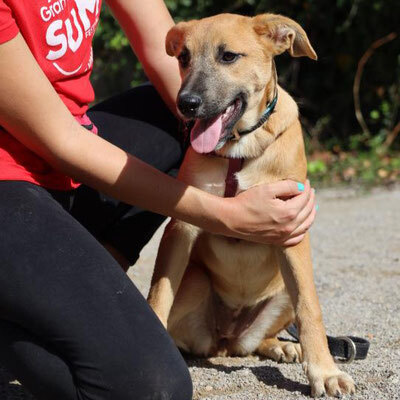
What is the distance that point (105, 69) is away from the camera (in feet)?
28.6

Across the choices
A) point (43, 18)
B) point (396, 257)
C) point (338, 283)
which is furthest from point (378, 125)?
point (43, 18)

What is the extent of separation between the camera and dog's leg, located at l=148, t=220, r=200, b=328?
306cm

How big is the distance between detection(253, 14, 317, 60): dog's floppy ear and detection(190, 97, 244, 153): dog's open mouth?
1.03 ft

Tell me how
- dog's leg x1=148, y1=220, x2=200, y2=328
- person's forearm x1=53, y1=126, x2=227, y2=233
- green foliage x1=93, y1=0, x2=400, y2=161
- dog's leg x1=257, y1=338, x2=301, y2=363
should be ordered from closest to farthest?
person's forearm x1=53, y1=126, x2=227, y2=233
dog's leg x1=148, y1=220, x2=200, y2=328
dog's leg x1=257, y1=338, x2=301, y2=363
green foliage x1=93, y1=0, x2=400, y2=161

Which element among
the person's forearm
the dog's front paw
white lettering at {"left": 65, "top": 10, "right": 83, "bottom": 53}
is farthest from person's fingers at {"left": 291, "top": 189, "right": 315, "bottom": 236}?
white lettering at {"left": 65, "top": 10, "right": 83, "bottom": 53}

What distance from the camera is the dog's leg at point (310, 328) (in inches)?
107

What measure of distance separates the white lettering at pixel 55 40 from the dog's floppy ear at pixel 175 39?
23.9 inches

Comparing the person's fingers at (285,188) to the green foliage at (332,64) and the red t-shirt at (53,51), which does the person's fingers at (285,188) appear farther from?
the green foliage at (332,64)

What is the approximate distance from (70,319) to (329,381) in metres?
0.95

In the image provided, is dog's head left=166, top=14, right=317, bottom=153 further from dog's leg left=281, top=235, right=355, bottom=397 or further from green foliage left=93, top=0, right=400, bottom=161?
green foliage left=93, top=0, right=400, bottom=161

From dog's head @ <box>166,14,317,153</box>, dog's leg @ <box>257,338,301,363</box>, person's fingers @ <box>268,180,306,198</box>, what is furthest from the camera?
dog's leg @ <box>257,338,301,363</box>

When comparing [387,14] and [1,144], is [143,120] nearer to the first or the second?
[1,144]

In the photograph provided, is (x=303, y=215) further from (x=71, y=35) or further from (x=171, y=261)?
(x=71, y=35)

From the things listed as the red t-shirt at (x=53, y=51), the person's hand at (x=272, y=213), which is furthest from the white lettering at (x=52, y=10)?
the person's hand at (x=272, y=213)
